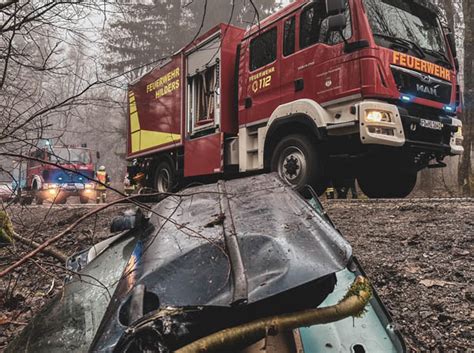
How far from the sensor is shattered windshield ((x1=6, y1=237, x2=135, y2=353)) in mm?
1366

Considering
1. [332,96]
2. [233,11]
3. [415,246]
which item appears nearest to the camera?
[233,11]

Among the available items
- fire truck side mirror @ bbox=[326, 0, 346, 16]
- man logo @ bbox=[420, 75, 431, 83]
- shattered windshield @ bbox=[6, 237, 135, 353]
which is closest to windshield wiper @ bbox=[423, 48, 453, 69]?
man logo @ bbox=[420, 75, 431, 83]

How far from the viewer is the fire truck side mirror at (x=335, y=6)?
4613mm

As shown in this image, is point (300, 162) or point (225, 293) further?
point (300, 162)

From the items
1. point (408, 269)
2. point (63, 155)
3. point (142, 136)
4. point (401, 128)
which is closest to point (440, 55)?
point (401, 128)

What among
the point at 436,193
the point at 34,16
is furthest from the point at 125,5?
the point at 436,193

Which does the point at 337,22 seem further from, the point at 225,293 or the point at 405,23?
the point at 225,293

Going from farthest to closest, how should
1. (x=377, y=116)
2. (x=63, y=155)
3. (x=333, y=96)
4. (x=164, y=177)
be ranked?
(x=164, y=177), (x=333, y=96), (x=377, y=116), (x=63, y=155)

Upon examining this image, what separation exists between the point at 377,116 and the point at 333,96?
61 cm

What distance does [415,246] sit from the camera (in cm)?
312

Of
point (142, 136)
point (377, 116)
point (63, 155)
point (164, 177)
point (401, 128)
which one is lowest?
point (164, 177)

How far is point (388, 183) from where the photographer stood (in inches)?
263

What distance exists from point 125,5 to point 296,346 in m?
3.12

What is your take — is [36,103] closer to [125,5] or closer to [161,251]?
[125,5]
